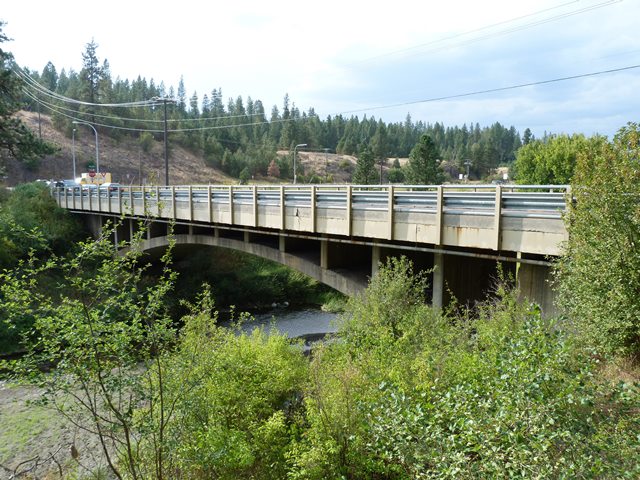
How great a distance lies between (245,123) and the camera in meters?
149

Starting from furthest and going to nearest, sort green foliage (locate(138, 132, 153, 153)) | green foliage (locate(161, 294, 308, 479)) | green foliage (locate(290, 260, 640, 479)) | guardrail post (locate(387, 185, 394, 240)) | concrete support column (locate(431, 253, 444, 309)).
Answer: green foliage (locate(138, 132, 153, 153))
guardrail post (locate(387, 185, 394, 240))
concrete support column (locate(431, 253, 444, 309))
green foliage (locate(161, 294, 308, 479))
green foliage (locate(290, 260, 640, 479))

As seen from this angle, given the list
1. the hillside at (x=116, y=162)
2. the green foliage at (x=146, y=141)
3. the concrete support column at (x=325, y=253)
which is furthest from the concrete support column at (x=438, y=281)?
the green foliage at (x=146, y=141)

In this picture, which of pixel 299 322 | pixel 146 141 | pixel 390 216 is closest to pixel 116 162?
pixel 146 141

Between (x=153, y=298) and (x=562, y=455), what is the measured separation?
214 inches

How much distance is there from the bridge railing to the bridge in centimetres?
2

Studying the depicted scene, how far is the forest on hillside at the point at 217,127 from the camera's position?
9362 cm

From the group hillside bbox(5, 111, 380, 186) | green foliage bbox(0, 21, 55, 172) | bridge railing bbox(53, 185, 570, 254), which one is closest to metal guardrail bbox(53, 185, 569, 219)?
bridge railing bbox(53, 185, 570, 254)

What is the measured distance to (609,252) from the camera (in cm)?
884

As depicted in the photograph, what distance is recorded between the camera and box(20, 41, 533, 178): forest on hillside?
9362 cm

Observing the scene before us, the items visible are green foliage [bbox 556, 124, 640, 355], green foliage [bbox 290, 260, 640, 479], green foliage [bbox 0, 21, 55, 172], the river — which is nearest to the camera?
green foliage [bbox 290, 260, 640, 479]

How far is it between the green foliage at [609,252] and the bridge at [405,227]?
2.69 ft

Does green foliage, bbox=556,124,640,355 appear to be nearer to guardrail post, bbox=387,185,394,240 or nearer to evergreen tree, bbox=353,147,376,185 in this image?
guardrail post, bbox=387,185,394,240

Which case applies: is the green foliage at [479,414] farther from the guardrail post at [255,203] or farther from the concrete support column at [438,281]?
the guardrail post at [255,203]

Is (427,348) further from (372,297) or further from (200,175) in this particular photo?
(200,175)
